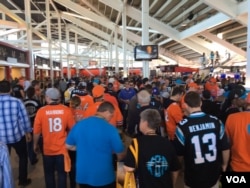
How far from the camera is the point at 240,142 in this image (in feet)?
9.74

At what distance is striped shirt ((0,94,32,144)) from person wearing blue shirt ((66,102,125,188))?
1.49m

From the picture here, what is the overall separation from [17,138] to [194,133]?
2608mm

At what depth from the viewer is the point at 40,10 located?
84.3ft

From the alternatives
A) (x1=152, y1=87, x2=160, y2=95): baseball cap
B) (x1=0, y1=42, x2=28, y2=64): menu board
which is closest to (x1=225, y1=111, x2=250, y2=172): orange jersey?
(x1=152, y1=87, x2=160, y2=95): baseball cap

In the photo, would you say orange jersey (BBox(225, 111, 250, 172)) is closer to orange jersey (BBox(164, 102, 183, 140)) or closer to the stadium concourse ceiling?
orange jersey (BBox(164, 102, 183, 140))

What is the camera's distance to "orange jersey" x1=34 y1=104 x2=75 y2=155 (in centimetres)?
362

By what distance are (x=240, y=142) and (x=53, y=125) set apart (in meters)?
2.15

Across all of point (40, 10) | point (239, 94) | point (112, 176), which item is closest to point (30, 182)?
point (112, 176)

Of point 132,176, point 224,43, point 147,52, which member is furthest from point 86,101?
point 224,43

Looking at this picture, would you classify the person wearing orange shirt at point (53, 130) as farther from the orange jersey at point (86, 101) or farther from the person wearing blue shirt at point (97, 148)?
the orange jersey at point (86, 101)

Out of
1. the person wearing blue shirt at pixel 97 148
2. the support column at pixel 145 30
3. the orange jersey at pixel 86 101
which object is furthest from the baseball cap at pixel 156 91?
the support column at pixel 145 30

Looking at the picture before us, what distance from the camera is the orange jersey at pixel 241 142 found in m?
2.96

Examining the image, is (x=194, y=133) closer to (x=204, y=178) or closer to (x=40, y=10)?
(x=204, y=178)

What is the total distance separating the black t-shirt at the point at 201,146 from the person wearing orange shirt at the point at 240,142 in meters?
0.33
